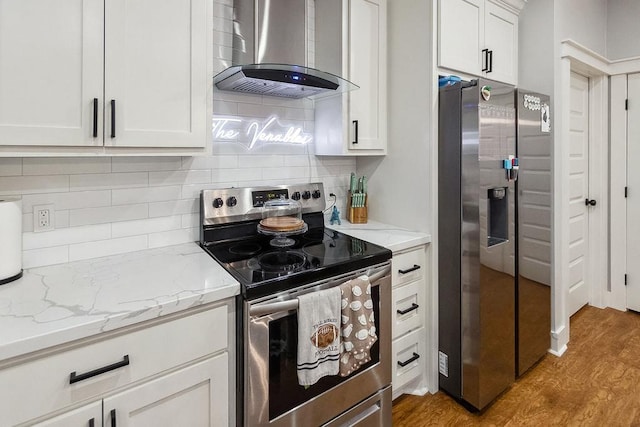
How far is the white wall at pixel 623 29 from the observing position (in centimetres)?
297

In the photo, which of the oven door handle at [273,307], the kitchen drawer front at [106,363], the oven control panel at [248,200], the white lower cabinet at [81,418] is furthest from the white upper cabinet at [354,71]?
the white lower cabinet at [81,418]

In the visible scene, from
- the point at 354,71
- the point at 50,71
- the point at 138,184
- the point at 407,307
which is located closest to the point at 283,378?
the point at 407,307

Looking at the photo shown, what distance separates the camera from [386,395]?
5.89ft

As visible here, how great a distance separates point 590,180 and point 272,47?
120 inches

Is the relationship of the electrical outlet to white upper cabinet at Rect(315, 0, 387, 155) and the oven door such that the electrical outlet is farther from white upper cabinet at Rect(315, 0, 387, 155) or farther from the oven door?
white upper cabinet at Rect(315, 0, 387, 155)

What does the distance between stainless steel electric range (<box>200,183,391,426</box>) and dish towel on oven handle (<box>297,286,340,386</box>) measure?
0.04 meters

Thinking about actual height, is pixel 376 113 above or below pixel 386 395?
above

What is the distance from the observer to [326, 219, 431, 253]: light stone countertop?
1.91 meters

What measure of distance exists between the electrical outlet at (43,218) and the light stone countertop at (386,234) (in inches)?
56.9

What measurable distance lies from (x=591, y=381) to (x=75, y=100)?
3077 mm

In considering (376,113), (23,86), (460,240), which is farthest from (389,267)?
(23,86)

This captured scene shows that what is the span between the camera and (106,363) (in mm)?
1083

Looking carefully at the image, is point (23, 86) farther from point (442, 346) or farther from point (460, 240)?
point (442, 346)

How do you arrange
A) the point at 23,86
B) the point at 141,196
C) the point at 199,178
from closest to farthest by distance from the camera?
the point at 23,86, the point at 141,196, the point at 199,178
